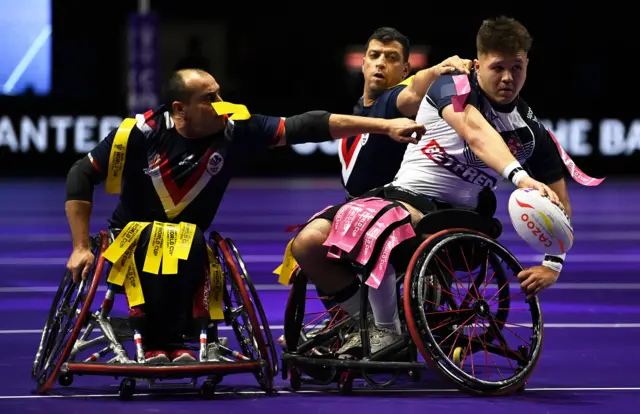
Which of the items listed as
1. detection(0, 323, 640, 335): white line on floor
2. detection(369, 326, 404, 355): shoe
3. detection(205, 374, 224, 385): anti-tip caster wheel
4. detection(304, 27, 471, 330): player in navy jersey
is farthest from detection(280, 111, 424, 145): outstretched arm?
detection(0, 323, 640, 335): white line on floor

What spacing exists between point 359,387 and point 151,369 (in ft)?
3.27

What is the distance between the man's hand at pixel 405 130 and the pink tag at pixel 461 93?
0.21 metres

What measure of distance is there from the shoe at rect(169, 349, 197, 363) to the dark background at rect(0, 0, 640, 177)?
17.4 meters

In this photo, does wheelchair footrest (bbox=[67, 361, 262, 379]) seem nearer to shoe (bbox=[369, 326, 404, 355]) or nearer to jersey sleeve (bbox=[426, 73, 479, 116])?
shoe (bbox=[369, 326, 404, 355])

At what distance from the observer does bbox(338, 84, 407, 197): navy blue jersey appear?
709 cm

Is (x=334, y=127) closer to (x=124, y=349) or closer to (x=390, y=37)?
(x=124, y=349)

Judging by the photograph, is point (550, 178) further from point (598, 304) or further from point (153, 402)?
point (598, 304)

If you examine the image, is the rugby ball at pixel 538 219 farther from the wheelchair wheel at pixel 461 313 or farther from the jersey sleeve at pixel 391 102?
the jersey sleeve at pixel 391 102

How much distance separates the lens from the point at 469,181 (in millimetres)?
6332

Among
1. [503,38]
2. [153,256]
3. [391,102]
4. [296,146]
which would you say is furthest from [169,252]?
[296,146]

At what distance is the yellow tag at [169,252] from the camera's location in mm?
6090

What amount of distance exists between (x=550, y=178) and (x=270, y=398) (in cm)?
163

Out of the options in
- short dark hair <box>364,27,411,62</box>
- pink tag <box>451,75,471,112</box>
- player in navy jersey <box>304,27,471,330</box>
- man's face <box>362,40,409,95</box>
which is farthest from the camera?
short dark hair <box>364,27,411,62</box>

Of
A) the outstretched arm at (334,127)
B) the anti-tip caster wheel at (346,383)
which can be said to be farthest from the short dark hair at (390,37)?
the anti-tip caster wheel at (346,383)
